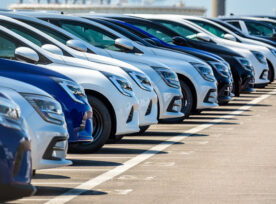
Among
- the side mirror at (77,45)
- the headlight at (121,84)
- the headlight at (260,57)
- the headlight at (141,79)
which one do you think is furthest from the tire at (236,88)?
the headlight at (121,84)

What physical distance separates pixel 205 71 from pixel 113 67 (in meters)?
4.48

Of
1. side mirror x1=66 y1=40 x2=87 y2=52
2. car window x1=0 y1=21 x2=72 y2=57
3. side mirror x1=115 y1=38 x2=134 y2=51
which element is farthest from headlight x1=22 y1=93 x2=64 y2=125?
side mirror x1=115 y1=38 x2=134 y2=51

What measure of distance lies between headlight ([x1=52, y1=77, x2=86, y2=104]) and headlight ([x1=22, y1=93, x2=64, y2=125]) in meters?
1.77

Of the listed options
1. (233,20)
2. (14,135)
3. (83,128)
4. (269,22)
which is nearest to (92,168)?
(83,128)

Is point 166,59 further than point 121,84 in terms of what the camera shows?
Yes

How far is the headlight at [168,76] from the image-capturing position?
48.7 ft

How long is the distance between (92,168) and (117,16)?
31.9ft

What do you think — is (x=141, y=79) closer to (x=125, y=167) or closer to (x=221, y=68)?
(x=125, y=167)

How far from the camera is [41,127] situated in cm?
840

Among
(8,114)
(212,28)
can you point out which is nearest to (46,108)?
(8,114)

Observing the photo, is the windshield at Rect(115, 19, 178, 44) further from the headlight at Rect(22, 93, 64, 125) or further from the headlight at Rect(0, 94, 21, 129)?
the headlight at Rect(0, 94, 21, 129)

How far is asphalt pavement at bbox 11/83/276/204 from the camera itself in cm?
Answer: 862

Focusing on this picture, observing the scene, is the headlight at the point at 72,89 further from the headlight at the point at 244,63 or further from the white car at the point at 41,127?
the headlight at the point at 244,63

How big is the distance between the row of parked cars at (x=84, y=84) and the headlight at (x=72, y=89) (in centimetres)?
1
